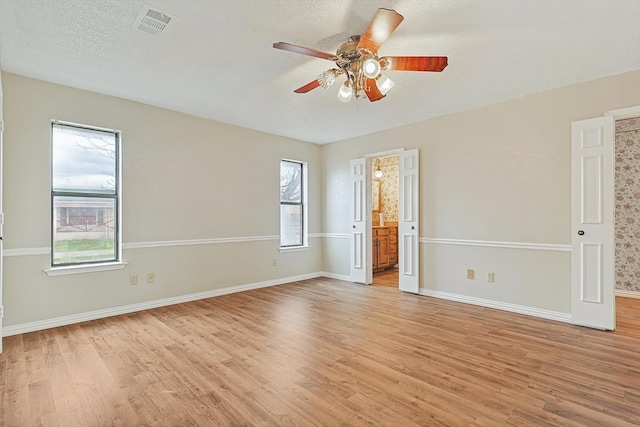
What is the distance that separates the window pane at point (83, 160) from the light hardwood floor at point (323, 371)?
1557 mm

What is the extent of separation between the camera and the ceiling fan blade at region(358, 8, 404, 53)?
6.11 ft

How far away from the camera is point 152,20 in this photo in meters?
2.25

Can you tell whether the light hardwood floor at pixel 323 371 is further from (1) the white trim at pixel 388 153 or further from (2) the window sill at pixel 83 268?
(1) the white trim at pixel 388 153

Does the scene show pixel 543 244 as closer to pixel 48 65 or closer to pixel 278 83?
pixel 278 83

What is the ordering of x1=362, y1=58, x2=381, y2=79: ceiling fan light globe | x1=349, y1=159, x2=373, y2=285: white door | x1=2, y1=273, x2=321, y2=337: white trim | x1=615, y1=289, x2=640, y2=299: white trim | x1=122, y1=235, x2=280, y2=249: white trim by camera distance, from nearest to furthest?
x1=362, y1=58, x2=381, y2=79: ceiling fan light globe, x1=2, y1=273, x2=321, y2=337: white trim, x1=122, y1=235, x2=280, y2=249: white trim, x1=615, y1=289, x2=640, y2=299: white trim, x1=349, y1=159, x2=373, y2=285: white door

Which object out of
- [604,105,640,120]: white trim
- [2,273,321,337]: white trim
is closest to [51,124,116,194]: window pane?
[2,273,321,337]: white trim

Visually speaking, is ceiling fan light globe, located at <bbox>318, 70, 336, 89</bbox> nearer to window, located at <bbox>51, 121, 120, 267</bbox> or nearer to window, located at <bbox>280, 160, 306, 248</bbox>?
window, located at <bbox>51, 121, 120, 267</bbox>

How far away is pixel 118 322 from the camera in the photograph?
137 inches

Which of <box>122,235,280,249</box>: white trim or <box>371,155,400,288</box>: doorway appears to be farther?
<box>371,155,400,288</box>: doorway

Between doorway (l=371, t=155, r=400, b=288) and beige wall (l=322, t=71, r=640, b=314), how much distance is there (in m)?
1.42

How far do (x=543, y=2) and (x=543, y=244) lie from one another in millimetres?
2557

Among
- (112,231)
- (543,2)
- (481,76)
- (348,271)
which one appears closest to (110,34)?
(112,231)

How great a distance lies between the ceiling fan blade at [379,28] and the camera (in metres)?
1.86

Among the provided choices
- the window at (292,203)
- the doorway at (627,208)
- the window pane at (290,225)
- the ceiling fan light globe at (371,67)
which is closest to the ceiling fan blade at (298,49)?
the ceiling fan light globe at (371,67)
